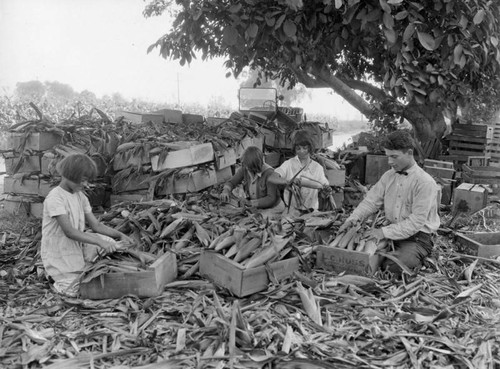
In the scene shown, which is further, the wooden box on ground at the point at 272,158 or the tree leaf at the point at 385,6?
the wooden box on ground at the point at 272,158

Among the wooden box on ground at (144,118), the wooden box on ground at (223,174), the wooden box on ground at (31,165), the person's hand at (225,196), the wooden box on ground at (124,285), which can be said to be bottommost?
the wooden box on ground at (124,285)

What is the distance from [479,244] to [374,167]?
369cm

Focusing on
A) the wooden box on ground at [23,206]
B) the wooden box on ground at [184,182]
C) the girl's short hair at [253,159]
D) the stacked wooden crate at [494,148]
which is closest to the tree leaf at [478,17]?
the girl's short hair at [253,159]

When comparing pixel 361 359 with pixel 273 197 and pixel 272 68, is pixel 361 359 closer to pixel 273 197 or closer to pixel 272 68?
pixel 273 197

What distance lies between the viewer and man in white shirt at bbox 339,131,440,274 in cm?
398

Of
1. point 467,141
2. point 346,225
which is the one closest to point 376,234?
point 346,225

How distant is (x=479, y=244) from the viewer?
4.46 metres

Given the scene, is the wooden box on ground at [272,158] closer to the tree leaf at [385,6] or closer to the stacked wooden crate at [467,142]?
the tree leaf at [385,6]

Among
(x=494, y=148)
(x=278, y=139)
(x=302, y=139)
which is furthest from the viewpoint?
(x=494, y=148)

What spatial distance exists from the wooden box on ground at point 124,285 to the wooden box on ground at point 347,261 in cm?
135

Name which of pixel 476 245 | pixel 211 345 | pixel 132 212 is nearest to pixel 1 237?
pixel 132 212

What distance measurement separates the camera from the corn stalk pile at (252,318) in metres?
2.69

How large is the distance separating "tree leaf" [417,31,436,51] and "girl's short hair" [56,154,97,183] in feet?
14.2

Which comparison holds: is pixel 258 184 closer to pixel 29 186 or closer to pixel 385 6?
pixel 385 6
